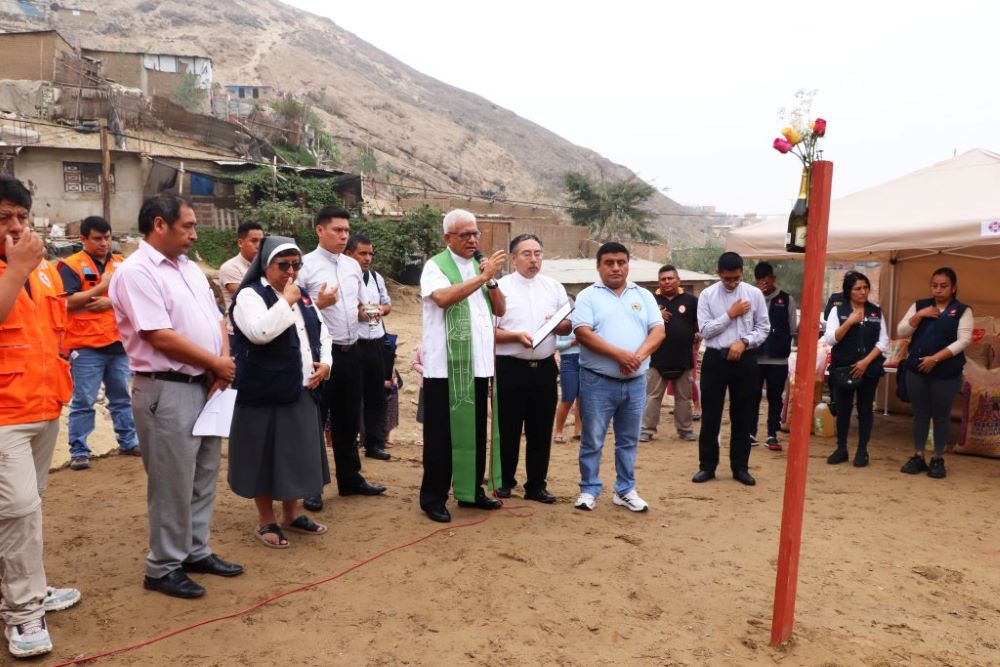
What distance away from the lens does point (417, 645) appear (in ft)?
10.3

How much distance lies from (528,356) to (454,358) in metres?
0.64

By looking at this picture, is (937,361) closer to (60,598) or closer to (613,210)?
(60,598)

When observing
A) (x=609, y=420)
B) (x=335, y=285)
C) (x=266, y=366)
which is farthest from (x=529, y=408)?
(x=266, y=366)

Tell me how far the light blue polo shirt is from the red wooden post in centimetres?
199

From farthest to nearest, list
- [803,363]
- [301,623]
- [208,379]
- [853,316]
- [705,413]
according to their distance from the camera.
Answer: [853,316] → [705,413] → [208,379] → [301,623] → [803,363]

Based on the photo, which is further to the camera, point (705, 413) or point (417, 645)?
point (705, 413)

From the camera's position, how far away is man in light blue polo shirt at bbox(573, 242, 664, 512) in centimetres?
502

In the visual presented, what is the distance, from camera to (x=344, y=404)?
518 centimetres

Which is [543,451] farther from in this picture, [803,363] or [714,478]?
[803,363]

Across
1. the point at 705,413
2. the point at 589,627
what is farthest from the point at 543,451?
the point at 589,627

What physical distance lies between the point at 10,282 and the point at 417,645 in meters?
2.24

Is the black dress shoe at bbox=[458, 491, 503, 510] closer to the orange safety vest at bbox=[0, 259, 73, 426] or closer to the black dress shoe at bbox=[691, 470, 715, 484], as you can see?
the black dress shoe at bbox=[691, 470, 715, 484]

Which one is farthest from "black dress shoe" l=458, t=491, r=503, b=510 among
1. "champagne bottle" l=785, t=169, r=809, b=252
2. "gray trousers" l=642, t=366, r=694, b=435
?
"gray trousers" l=642, t=366, r=694, b=435

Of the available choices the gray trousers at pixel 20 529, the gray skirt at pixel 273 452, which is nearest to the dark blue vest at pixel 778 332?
the gray skirt at pixel 273 452
